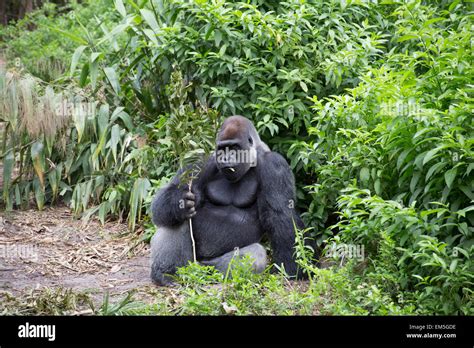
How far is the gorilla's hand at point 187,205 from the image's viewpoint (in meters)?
6.09

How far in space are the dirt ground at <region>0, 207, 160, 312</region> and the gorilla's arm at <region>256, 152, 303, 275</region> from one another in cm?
109

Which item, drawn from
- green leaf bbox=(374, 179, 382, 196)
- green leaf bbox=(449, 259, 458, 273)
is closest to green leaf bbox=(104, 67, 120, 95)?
green leaf bbox=(374, 179, 382, 196)

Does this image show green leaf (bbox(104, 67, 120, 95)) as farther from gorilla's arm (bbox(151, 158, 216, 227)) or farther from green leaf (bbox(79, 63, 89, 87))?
gorilla's arm (bbox(151, 158, 216, 227))

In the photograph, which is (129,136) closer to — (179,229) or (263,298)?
(179,229)

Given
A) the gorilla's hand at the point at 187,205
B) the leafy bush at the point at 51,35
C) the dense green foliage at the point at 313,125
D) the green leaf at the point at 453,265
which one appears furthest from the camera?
the leafy bush at the point at 51,35

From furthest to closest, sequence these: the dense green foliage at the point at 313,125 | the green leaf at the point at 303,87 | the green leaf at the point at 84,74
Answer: the green leaf at the point at 84,74 < the green leaf at the point at 303,87 < the dense green foliage at the point at 313,125

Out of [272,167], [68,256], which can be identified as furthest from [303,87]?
[68,256]

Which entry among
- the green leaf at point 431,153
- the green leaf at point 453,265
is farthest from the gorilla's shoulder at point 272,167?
the green leaf at point 453,265

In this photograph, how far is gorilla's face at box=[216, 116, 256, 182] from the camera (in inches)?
244

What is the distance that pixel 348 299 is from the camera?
5039mm

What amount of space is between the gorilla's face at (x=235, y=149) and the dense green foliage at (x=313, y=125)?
172 millimetres

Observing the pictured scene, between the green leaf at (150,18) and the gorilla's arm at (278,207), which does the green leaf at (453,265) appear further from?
the green leaf at (150,18)
